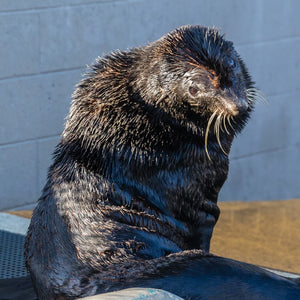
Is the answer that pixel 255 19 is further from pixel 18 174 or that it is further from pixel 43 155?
pixel 18 174

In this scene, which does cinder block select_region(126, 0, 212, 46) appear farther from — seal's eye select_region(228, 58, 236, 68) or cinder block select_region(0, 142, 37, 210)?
seal's eye select_region(228, 58, 236, 68)

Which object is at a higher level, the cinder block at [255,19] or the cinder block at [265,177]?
the cinder block at [255,19]

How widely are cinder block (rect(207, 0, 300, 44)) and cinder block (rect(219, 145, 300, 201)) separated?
1163mm

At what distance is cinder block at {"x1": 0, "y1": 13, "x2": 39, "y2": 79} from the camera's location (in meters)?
4.65

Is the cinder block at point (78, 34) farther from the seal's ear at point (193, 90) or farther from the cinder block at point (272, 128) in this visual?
the seal's ear at point (193, 90)

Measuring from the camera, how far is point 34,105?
489 centimetres

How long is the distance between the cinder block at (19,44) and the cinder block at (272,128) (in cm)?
223

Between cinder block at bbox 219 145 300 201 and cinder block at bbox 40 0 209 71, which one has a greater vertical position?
cinder block at bbox 40 0 209 71

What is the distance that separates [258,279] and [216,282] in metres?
0.13

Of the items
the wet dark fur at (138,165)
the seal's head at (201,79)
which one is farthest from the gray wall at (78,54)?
the seal's head at (201,79)

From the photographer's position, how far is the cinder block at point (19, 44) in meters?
4.65

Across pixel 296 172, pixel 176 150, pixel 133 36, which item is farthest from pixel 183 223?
pixel 296 172

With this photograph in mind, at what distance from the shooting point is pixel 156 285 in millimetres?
1917

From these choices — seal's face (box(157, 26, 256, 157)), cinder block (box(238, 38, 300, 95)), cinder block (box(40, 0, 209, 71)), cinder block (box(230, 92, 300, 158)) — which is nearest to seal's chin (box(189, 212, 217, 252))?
seal's face (box(157, 26, 256, 157))
